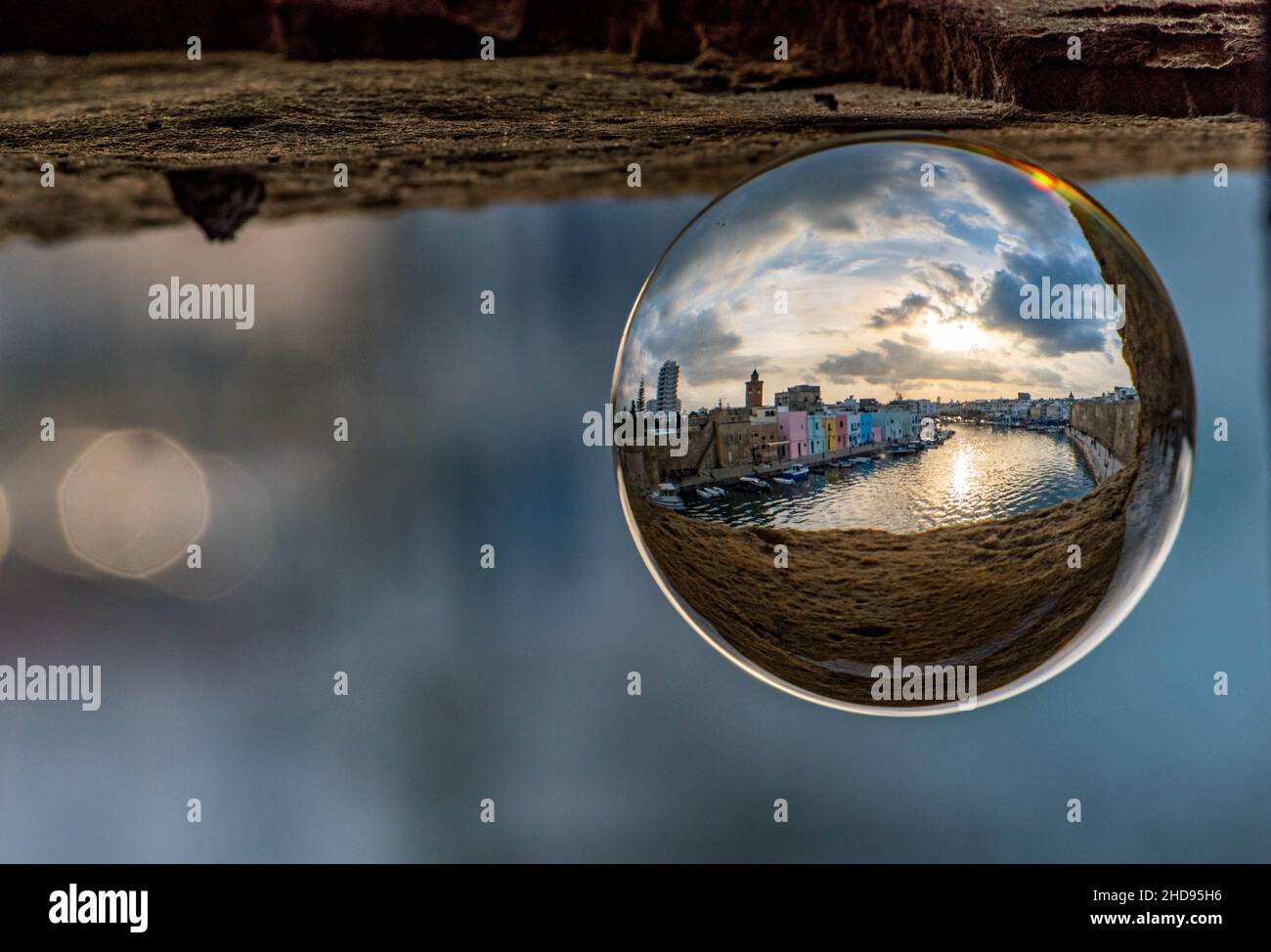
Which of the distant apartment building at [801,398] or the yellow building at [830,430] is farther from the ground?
the distant apartment building at [801,398]

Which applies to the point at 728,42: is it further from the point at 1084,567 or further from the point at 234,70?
the point at 1084,567

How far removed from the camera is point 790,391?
176 cm

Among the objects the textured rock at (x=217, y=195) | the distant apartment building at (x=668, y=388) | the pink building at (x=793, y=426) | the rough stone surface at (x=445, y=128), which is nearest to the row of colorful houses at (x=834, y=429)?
the pink building at (x=793, y=426)

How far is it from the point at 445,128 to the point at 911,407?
139 cm

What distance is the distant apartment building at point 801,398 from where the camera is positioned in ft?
5.74

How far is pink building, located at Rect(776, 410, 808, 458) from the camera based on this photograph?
1766 millimetres

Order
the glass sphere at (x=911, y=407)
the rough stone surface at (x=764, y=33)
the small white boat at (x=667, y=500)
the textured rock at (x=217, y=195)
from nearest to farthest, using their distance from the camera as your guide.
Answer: the glass sphere at (x=911, y=407), the rough stone surface at (x=764, y=33), the small white boat at (x=667, y=500), the textured rock at (x=217, y=195)

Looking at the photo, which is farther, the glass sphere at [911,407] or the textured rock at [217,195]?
the textured rock at [217,195]

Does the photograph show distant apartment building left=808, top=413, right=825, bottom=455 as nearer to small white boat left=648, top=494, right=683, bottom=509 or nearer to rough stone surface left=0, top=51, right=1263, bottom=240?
small white boat left=648, top=494, right=683, bottom=509

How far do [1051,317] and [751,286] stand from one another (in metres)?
0.56

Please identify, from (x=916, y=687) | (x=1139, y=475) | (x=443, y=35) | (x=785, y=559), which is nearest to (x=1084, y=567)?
(x=1139, y=475)

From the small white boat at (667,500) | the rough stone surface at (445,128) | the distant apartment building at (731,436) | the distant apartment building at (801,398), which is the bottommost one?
the small white boat at (667,500)

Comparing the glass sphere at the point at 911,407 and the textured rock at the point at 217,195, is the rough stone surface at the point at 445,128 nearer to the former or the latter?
the textured rock at the point at 217,195

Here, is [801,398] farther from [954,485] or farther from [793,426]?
[954,485]
